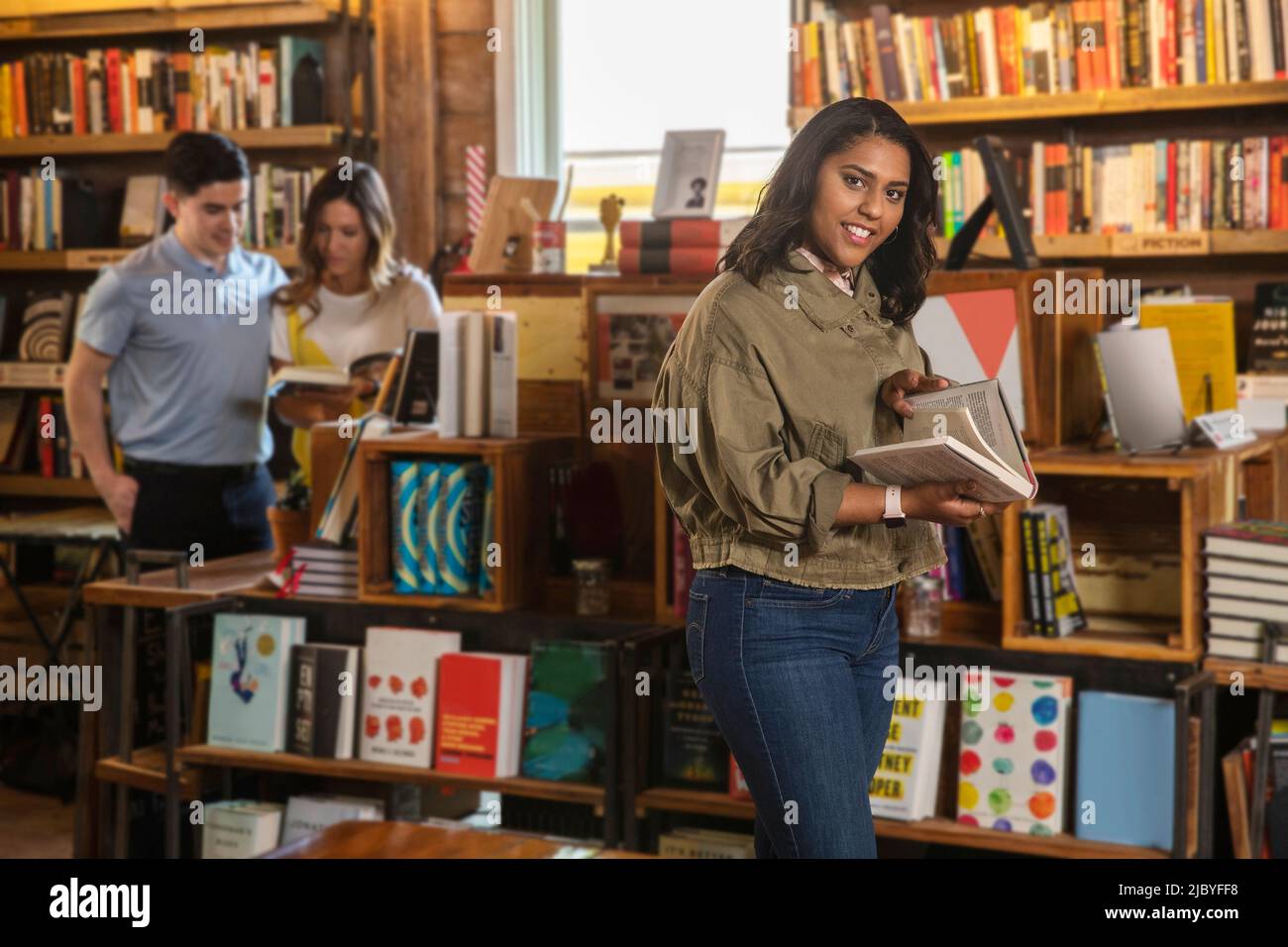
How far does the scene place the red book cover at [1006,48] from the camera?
427cm

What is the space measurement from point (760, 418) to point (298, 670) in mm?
1725

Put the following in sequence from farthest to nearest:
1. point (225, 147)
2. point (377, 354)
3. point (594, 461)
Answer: point (225, 147) → point (377, 354) → point (594, 461)

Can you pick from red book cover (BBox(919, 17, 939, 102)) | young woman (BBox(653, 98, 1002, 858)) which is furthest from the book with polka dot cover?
red book cover (BBox(919, 17, 939, 102))

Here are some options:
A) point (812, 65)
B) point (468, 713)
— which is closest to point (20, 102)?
point (812, 65)

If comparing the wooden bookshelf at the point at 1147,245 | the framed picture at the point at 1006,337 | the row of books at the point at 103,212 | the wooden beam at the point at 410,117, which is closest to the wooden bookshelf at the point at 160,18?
the wooden beam at the point at 410,117

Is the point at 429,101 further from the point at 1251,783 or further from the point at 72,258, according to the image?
the point at 1251,783

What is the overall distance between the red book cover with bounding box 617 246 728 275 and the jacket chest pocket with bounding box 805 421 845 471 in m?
1.26

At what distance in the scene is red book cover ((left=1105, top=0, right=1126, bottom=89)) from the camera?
4.14 metres

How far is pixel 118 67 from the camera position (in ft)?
17.4

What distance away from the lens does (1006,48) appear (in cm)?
429

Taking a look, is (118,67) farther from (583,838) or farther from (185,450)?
(583,838)

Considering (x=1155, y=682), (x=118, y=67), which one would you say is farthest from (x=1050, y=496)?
(x=118, y=67)

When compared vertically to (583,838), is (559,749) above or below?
above

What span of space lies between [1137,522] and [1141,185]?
5.43ft
